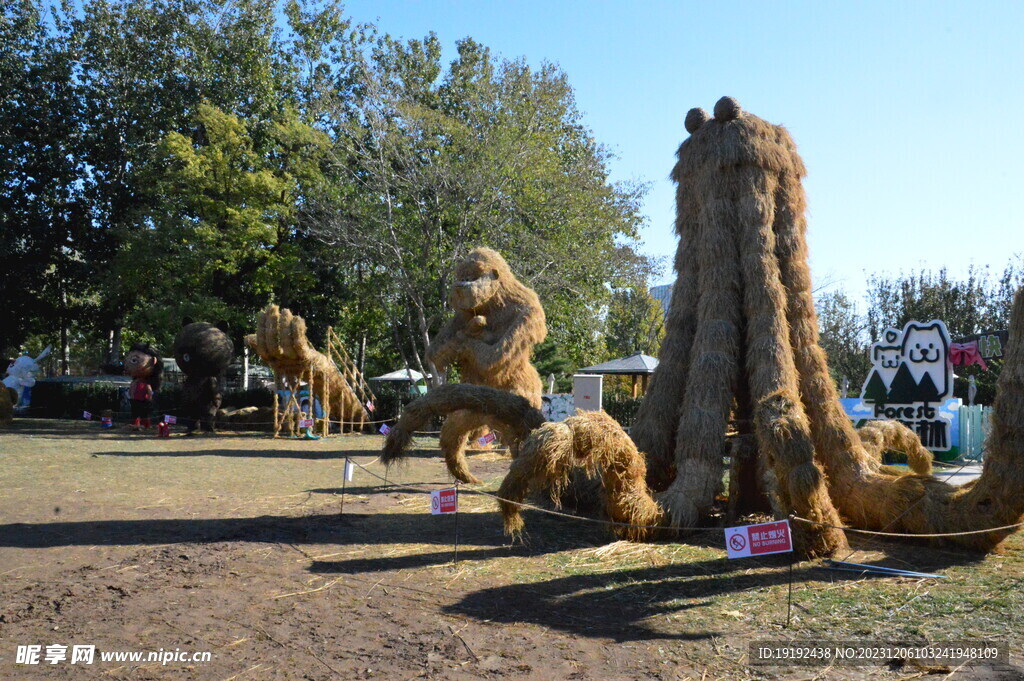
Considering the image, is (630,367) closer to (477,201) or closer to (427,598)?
(477,201)

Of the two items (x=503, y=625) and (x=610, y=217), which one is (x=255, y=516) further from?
(x=610, y=217)

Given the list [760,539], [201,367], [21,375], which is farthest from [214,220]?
[760,539]

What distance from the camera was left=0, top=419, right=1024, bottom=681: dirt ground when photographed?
4379 millimetres

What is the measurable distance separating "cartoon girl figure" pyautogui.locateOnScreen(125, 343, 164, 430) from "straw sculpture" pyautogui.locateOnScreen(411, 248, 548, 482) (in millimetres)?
10036

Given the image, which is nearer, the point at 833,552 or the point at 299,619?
the point at 299,619

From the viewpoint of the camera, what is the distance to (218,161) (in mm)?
23344

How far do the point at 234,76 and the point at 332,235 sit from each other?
1025cm

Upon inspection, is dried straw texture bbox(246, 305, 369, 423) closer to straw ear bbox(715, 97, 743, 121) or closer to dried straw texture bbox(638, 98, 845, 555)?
dried straw texture bbox(638, 98, 845, 555)

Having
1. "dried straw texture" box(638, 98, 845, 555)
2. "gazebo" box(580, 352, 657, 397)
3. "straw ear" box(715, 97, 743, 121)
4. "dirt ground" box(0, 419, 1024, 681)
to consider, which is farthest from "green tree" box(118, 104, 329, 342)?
"dried straw texture" box(638, 98, 845, 555)

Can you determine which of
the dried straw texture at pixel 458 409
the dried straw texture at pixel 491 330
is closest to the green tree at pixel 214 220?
the dried straw texture at pixel 491 330

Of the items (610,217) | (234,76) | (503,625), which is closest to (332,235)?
(610,217)

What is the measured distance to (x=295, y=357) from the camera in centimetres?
1692

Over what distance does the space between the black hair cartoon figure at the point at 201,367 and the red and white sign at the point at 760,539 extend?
15680 millimetres

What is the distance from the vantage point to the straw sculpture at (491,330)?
471 inches
